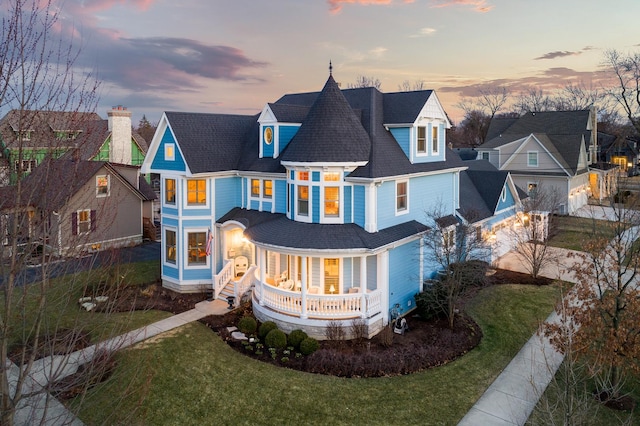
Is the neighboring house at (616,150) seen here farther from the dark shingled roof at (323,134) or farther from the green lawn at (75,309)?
the green lawn at (75,309)

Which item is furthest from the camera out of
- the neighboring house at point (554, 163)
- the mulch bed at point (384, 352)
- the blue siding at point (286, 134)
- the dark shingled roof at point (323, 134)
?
the neighboring house at point (554, 163)

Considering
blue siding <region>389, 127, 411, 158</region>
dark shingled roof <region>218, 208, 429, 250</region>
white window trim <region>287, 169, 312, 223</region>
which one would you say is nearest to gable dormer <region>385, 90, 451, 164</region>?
blue siding <region>389, 127, 411, 158</region>

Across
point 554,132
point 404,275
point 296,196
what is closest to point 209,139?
point 296,196

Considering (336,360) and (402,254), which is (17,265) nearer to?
(336,360)

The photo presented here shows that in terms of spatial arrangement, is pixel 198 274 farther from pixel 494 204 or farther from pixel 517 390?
pixel 494 204

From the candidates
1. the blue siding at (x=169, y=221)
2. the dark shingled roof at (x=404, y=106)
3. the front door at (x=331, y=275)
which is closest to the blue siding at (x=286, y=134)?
the dark shingled roof at (x=404, y=106)

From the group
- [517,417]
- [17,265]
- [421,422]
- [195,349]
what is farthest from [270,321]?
[17,265]

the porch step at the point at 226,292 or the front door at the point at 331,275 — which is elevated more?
the front door at the point at 331,275
